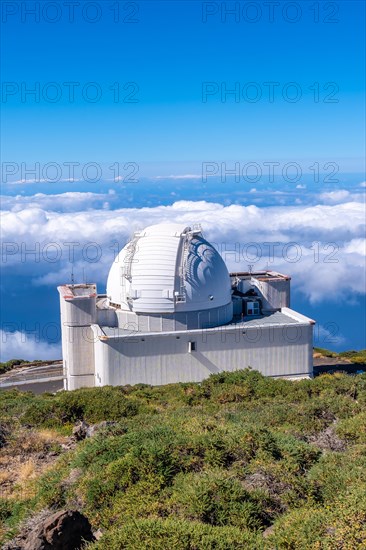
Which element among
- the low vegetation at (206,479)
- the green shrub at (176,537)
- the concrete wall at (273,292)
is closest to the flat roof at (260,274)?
the concrete wall at (273,292)

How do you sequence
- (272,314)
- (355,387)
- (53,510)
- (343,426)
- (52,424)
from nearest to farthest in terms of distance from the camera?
(53,510)
(343,426)
(52,424)
(355,387)
(272,314)

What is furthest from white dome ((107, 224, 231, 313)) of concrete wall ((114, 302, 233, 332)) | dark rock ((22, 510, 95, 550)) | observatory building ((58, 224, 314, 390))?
dark rock ((22, 510, 95, 550))

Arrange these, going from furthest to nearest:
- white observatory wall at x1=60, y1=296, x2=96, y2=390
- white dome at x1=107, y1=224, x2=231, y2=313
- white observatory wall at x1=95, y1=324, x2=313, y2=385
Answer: white observatory wall at x1=60, y1=296, x2=96, y2=390 < white dome at x1=107, y1=224, x2=231, y2=313 < white observatory wall at x1=95, y1=324, x2=313, y2=385

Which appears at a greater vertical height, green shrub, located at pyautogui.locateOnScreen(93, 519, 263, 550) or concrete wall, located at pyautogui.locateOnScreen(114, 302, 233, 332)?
green shrub, located at pyautogui.locateOnScreen(93, 519, 263, 550)

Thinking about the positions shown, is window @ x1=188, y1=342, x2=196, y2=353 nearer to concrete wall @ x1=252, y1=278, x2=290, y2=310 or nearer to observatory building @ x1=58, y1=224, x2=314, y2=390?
observatory building @ x1=58, y1=224, x2=314, y2=390

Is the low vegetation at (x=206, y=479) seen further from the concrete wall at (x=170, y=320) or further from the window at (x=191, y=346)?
the concrete wall at (x=170, y=320)

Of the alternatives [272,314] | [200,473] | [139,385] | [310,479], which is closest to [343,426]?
[310,479]

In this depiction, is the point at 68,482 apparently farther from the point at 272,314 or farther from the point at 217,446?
the point at 272,314
